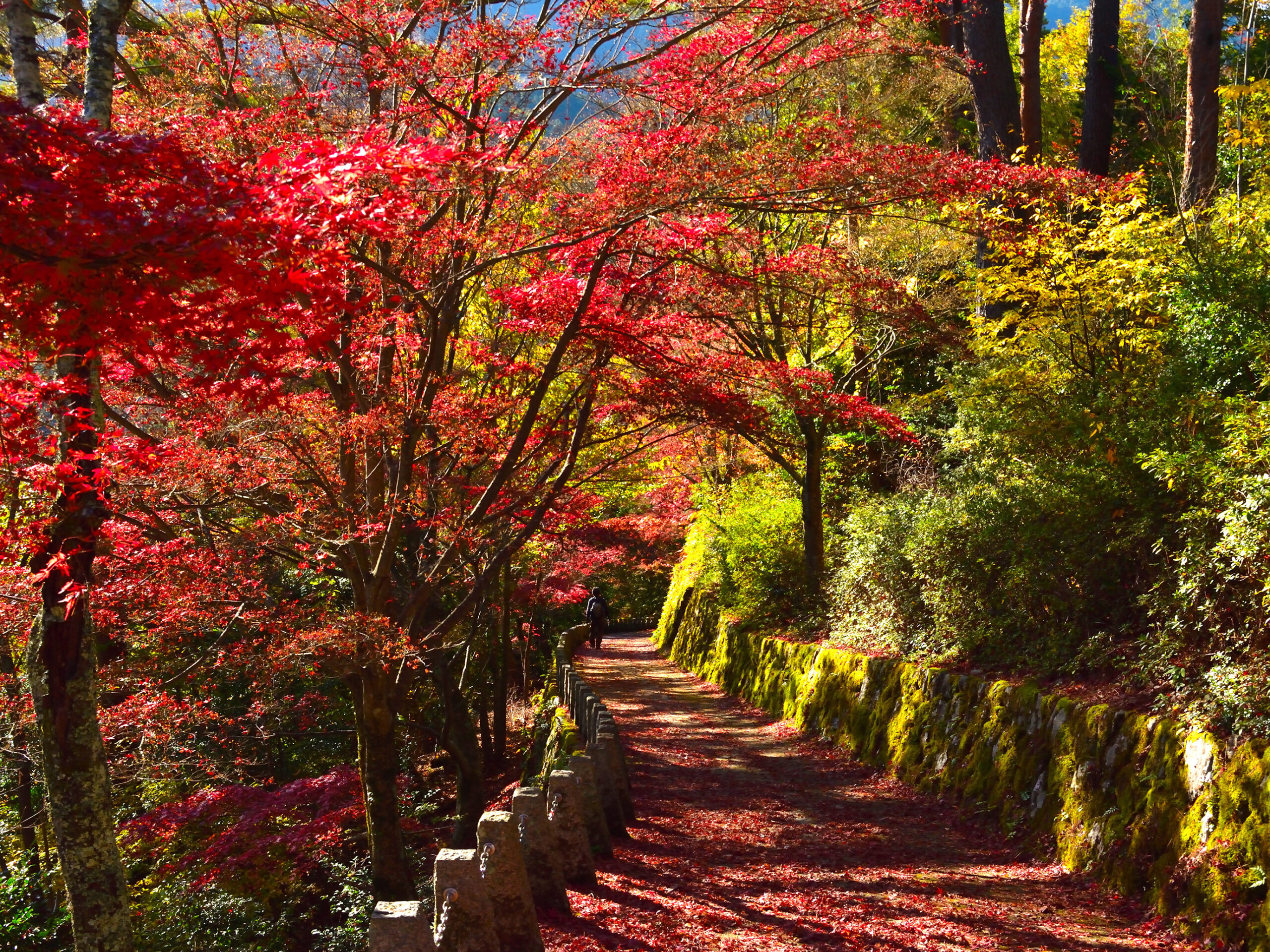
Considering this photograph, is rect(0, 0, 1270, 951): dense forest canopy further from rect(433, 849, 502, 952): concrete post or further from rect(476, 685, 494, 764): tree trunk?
rect(433, 849, 502, 952): concrete post

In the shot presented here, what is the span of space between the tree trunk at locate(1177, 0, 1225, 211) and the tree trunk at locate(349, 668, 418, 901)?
11.0 m

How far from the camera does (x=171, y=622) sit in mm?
8352

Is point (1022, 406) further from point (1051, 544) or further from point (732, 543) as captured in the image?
point (732, 543)

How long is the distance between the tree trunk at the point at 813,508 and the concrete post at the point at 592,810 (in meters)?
8.73

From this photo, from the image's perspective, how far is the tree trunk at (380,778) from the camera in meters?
8.17

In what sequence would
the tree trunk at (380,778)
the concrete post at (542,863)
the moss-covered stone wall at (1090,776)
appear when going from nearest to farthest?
the moss-covered stone wall at (1090,776)
the concrete post at (542,863)
the tree trunk at (380,778)

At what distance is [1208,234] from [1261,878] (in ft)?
17.7

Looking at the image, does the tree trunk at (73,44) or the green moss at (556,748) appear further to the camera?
the green moss at (556,748)

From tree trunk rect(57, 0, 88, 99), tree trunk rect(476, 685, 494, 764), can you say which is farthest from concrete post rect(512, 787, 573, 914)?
tree trunk rect(476, 685, 494, 764)

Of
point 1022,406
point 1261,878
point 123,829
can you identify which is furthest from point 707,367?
point 123,829

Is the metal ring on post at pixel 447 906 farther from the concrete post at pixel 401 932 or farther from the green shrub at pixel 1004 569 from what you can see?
the green shrub at pixel 1004 569

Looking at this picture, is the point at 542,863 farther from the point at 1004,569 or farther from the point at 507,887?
the point at 1004,569

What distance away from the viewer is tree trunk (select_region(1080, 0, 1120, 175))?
16109mm

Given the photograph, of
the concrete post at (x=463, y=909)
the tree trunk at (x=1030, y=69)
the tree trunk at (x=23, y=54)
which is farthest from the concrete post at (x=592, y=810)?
the tree trunk at (x=1030, y=69)
